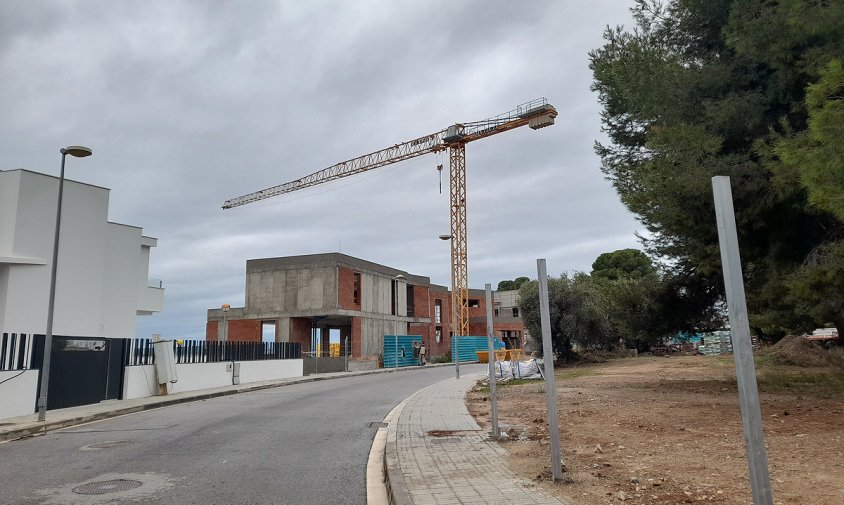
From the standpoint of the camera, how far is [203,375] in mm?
23031

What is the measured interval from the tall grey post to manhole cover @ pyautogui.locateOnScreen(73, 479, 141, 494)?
21.0 feet

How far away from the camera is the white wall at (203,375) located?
18953 mm

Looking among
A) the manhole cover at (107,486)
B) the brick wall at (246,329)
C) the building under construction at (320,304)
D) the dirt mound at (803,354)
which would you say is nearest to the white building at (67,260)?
the building under construction at (320,304)

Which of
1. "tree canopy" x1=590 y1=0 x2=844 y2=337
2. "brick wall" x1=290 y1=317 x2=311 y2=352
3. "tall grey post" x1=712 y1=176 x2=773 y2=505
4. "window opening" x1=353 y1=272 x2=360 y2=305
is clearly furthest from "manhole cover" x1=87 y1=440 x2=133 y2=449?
"window opening" x1=353 y1=272 x2=360 y2=305

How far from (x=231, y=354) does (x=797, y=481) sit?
915 inches

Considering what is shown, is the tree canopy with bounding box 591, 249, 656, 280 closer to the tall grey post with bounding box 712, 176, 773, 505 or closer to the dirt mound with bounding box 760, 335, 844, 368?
the dirt mound with bounding box 760, 335, 844, 368

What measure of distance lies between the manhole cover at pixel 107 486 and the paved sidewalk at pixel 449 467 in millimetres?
3018

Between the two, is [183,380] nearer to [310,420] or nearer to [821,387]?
[310,420]

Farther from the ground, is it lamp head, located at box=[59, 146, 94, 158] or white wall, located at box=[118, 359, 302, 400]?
lamp head, located at box=[59, 146, 94, 158]

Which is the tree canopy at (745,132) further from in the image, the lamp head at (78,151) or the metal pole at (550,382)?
the lamp head at (78,151)

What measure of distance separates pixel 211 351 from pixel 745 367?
2340 centimetres

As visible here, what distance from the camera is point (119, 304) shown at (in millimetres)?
29016

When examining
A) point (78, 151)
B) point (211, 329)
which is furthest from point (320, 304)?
point (78, 151)

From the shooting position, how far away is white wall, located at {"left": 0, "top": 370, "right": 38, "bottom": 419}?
13758 mm
